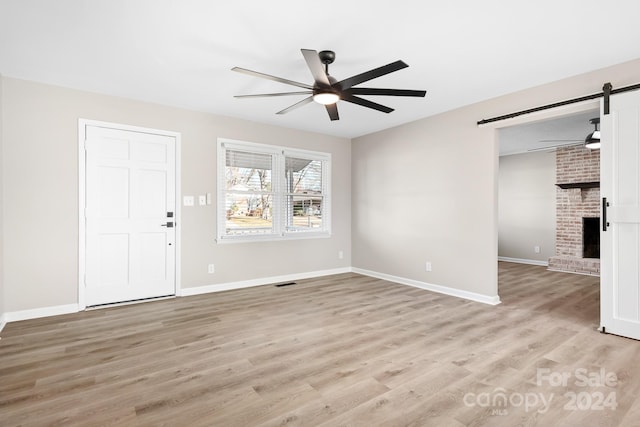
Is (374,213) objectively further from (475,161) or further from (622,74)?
(622,74)

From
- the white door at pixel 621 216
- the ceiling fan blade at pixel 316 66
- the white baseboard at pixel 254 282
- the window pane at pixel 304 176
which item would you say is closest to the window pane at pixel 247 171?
the window pane at pixel 304 176

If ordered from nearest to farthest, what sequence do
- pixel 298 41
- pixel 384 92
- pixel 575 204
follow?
pixel 298 41
pixel 384 92
pixel 575 204

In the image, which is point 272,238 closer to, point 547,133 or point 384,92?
point 384,92

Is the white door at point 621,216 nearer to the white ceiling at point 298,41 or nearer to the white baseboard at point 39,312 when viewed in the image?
the white ceiling at point 298,41

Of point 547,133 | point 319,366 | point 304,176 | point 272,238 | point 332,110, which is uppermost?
point 547,133

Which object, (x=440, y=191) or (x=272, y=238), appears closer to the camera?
(x=440, y=191)

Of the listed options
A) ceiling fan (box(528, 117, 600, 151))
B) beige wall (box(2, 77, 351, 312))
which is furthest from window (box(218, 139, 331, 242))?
ceiling fan (box(528, 117, 600, 151))

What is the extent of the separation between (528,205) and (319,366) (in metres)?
6.76

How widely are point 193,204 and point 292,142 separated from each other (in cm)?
192

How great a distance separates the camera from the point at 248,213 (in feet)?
16.6

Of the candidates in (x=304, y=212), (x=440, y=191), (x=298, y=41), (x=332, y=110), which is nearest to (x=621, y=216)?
(x=440, y=191)

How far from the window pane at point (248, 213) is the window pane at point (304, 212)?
0.39 metres

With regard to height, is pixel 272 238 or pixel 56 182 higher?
pixel 56 182

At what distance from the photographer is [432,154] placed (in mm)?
4758
